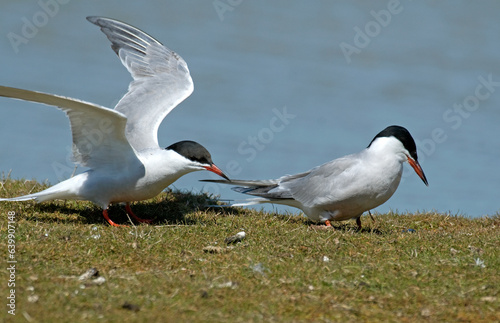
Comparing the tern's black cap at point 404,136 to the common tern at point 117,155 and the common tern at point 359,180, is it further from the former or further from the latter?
the common tern at point 117,155

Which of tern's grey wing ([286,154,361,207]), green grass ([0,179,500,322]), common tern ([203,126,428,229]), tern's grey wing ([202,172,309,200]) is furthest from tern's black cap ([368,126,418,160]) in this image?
tern's grey wing ([202,172,309,200])

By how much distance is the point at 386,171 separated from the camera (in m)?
5.78

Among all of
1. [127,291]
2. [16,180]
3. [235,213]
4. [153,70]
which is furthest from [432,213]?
[16,180]

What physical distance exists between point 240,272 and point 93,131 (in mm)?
2115

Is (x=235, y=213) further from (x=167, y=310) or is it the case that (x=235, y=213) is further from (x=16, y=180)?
(x=167, y=310)

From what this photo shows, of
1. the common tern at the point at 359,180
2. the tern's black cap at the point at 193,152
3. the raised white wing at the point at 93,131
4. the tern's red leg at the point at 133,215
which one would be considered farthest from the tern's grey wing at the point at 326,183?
the raised white wing at the point at 93,131

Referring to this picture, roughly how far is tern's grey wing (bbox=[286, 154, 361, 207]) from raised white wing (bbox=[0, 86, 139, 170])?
1.79 meters

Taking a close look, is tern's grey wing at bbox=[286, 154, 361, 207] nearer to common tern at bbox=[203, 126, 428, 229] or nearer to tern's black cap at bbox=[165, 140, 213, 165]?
common tern at bbox=[203, 126, 428, 229]

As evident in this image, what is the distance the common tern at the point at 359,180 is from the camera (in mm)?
5777

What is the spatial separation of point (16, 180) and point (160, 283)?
3.87 metres

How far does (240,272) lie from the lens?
415cm

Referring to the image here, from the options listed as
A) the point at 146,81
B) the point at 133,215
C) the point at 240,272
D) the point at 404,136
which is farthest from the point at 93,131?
the point at 404,136

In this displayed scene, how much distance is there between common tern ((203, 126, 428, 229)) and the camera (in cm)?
578

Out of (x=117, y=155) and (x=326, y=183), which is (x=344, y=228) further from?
(x=117, y=155)
